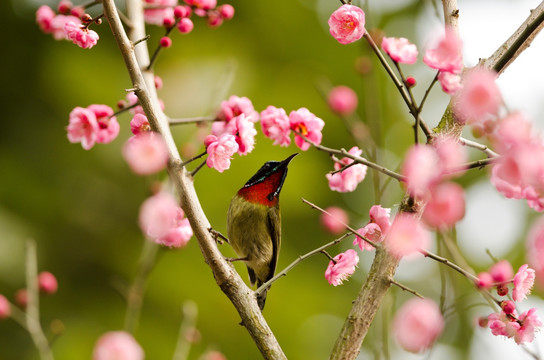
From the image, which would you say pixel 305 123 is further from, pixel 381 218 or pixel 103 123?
pixel 103 123

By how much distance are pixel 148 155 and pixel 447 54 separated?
2.65 feet

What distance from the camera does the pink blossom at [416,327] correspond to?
133 cm

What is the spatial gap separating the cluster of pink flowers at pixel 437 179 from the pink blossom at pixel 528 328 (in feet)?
1.46

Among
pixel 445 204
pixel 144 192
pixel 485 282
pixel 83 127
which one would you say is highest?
pixel 445 204

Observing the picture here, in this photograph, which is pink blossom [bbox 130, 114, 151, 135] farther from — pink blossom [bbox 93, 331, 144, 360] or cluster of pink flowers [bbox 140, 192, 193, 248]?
pink blossom [bbox 93, 331, 144, 360]

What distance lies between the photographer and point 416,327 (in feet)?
4.42

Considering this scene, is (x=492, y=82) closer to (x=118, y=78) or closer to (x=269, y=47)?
(x=118, y=78)

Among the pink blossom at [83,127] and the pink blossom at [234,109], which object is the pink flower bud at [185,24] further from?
the pink blossom at [83,127]

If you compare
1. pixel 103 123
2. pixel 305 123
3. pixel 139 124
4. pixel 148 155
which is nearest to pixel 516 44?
pixel 305 123

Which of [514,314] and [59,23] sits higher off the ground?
[514,314]

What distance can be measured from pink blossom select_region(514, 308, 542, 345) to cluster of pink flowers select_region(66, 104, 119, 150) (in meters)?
1.43

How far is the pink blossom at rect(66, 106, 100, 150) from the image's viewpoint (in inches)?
77.4

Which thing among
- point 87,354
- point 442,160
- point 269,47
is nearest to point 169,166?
point 442,160

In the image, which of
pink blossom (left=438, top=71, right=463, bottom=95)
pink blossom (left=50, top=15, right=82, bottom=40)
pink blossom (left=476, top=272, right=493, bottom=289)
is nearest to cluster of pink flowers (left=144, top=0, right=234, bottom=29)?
pink blossom (left=50, top=15, right=82, bottom=40)
